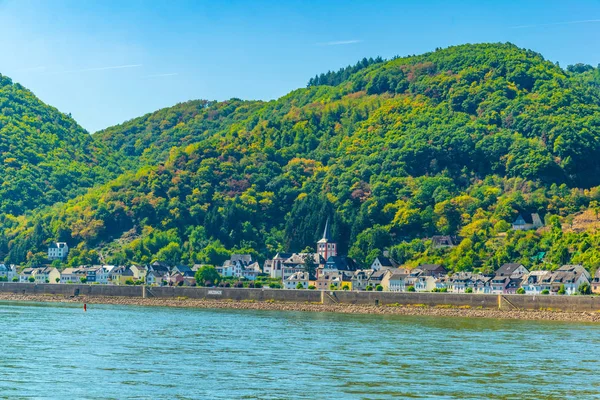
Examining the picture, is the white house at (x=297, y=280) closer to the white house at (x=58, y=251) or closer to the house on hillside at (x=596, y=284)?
the house on hillside at (x=596, y=284)

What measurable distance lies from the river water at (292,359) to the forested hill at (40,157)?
91628 mm

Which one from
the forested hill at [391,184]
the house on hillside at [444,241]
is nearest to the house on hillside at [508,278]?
the forested hill at [391,184]

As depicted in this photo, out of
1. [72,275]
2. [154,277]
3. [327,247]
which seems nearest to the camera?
[154,277]

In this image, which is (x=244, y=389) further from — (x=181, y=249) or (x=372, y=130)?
(x=372, y=130)

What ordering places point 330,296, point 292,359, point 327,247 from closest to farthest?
1. point 292,359
2. point 330,296
3. point 327,247

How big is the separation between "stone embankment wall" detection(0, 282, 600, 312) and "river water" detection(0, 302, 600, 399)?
406 inches

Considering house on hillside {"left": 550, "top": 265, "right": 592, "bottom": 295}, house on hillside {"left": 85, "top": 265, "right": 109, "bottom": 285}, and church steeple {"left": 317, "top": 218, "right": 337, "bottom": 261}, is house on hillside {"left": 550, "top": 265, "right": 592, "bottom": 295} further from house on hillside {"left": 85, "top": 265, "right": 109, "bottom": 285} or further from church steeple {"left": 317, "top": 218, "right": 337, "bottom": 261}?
house on hillside {"left": 85, "top": 265, "right": 109, "bottom": 285}

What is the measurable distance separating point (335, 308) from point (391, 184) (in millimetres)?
49433

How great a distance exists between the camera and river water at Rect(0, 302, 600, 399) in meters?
32.6

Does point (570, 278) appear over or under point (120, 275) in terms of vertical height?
over

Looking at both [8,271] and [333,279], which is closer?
[333,279]

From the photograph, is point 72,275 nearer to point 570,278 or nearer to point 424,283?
point 424,283

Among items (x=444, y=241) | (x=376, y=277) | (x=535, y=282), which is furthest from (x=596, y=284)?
(x=444, y=241)

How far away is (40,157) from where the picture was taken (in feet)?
542
